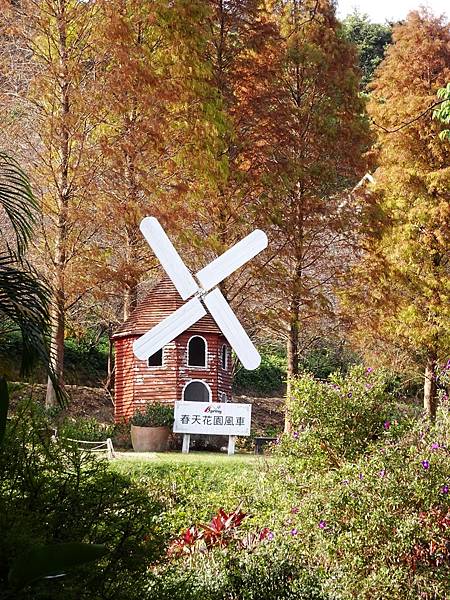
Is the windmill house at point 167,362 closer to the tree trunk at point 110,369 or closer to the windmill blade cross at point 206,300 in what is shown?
the windmill blade cross at point 206,300

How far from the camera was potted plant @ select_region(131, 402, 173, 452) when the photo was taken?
655 inches

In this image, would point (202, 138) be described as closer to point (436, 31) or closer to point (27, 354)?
point (436, 31)

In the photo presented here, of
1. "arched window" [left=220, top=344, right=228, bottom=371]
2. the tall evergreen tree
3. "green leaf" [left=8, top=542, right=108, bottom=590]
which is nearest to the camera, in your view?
"green leaf" [left=8, top=542, right=108, bottom=590]

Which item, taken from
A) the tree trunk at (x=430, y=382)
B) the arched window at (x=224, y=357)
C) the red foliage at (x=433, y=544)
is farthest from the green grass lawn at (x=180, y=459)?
the red foliage at (x=433, y=544)

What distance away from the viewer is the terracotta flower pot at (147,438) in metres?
16.6

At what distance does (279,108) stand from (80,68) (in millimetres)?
4047

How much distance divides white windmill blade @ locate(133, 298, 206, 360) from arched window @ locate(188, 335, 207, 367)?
1.54 meters

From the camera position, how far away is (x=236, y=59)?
61.0ft

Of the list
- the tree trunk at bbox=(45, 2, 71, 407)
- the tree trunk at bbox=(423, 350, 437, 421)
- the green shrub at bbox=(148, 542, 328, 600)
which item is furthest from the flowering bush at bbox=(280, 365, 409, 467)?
the tree trunk at bbox=(423, 350, 437, 421)

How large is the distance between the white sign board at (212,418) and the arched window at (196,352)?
1.66 m

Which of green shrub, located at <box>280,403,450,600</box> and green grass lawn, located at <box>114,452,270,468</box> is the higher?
green grass lawn, located at <box>114,452,270,468</box>

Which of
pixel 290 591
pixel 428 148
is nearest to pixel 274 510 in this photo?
pixel 290 591

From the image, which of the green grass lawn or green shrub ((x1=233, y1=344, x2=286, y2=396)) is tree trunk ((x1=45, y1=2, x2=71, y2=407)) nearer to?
the green grass lawn

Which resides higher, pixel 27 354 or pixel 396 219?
pixel 396 219
